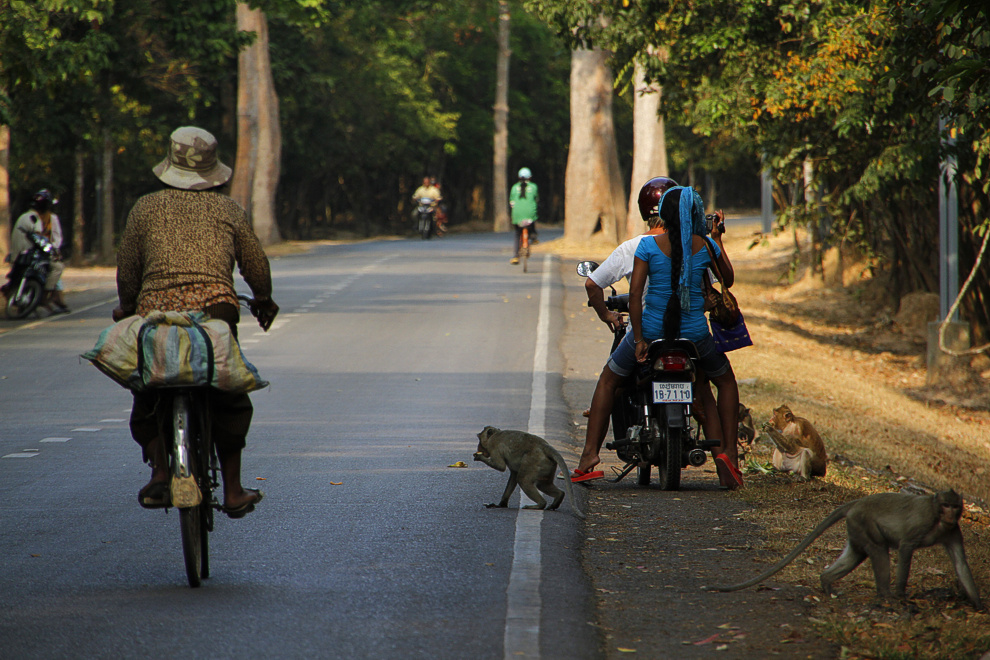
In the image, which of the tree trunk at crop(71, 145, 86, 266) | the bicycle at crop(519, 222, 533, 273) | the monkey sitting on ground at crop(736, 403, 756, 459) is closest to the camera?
the monkey sitting on ground at crop(736, 403, 756, 459)

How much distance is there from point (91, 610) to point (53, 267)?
1428cm

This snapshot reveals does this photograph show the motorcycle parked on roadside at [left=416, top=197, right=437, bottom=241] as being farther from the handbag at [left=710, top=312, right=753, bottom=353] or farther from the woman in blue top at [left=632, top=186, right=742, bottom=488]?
the woman in blue top at [left=632, top=186, right=742, bottom=488]

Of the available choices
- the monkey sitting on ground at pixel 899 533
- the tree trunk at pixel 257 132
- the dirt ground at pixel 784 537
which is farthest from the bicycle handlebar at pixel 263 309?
the tree trunk at pixel 257 132

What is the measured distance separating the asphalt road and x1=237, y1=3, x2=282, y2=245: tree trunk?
Result: 20.6 meters

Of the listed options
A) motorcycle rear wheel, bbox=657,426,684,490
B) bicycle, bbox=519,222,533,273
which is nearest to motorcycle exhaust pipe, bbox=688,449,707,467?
motorcycle rear wheel, bbox=657,426,684,490

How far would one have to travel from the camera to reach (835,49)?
→ 1494 centimetres

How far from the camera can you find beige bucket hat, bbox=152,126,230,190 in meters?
5.62

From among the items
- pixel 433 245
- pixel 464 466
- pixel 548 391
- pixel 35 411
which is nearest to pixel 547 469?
pixel 464 466

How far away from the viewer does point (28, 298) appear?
18.5 metres

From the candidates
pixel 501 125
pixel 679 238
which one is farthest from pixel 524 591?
pixel 501 125

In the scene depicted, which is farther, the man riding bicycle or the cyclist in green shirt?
the cyclist in green shirt

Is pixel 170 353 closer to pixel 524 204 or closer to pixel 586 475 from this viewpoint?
pixel 586 475

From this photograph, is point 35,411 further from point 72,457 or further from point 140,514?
point 140,514

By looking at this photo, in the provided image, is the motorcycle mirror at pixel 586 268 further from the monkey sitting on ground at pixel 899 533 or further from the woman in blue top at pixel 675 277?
the monkey sitting on ground at pixel 899 533
